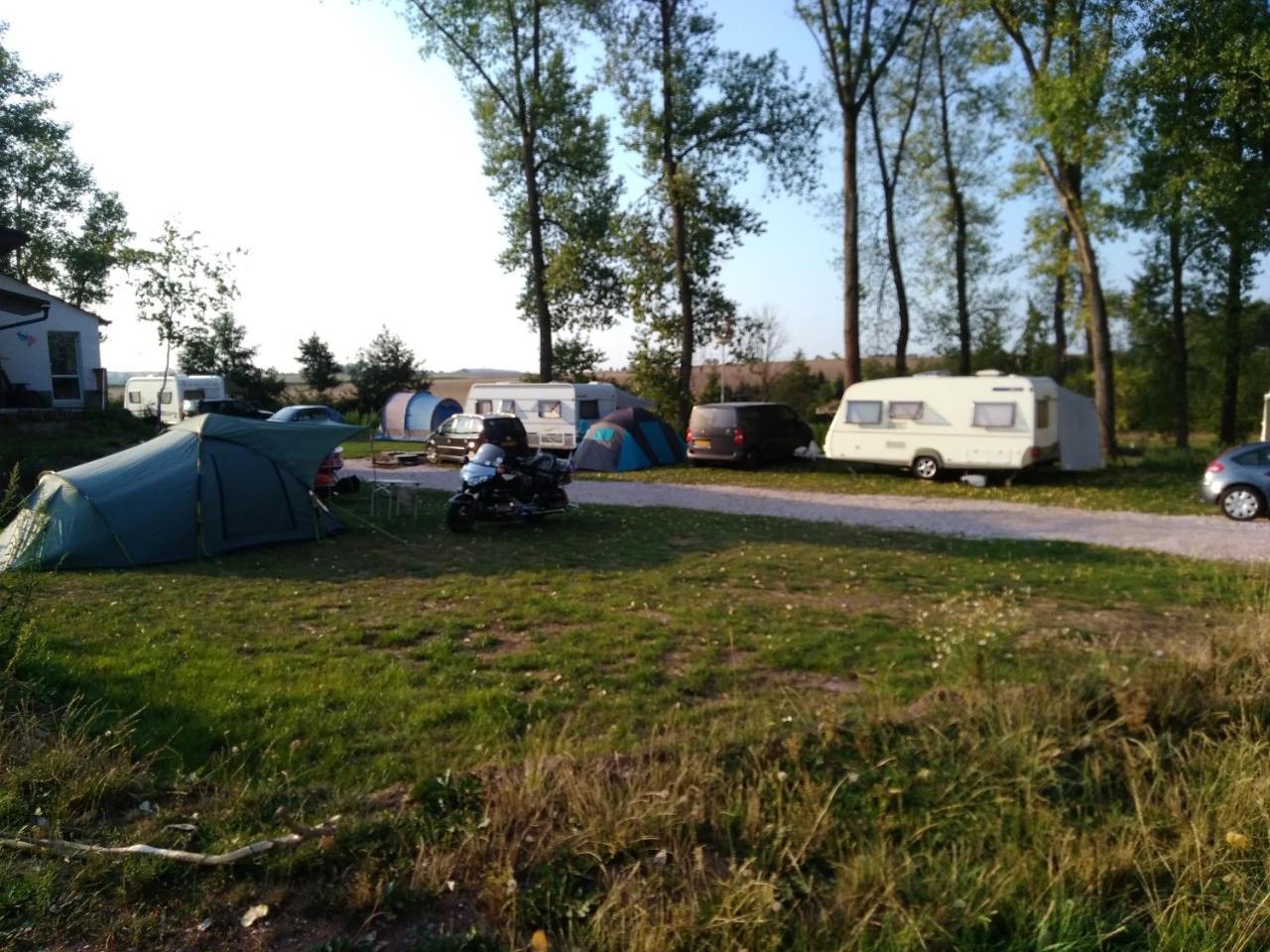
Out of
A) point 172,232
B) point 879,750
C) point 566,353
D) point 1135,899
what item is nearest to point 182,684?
point 879,750

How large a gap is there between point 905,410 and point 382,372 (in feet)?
100

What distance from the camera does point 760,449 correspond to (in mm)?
22328

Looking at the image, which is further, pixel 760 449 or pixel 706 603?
pixel 760 449

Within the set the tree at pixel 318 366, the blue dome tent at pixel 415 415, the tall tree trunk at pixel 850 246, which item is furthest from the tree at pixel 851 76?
the tree at pixel 318 366

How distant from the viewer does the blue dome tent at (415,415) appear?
31516 millimetres

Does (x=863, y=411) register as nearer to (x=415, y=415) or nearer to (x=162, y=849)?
(x=415, y=415)

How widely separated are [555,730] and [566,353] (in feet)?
135

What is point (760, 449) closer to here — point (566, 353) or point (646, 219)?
point (646, 219)

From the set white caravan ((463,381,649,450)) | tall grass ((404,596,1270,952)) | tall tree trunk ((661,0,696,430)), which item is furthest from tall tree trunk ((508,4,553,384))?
tall grass ((404,596,1270,952))

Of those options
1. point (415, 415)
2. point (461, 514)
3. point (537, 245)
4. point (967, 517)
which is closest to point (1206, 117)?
point (967, 517)

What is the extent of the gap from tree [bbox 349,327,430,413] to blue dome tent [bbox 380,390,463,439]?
1136cm

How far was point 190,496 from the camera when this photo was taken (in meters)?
10.9

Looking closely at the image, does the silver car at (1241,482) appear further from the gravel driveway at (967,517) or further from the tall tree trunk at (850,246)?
the tall tree trunk at (850,246)

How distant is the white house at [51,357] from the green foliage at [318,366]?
1775cm
